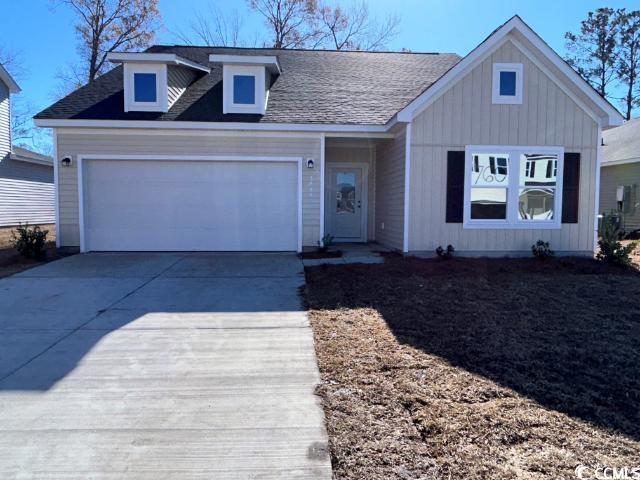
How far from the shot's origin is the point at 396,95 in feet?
39.9

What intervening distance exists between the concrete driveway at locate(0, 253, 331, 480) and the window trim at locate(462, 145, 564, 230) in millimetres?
4814

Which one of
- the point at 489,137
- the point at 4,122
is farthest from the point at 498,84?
the point at 4,122

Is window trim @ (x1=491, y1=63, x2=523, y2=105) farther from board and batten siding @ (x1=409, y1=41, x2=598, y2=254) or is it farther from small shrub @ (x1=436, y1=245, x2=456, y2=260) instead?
small shrub @ (x1=436, y1=245, x2=456, y2=260)

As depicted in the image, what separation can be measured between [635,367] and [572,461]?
6.38ft

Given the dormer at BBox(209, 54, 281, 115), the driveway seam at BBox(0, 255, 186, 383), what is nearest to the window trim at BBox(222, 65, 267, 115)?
the dormer at BBox(209, 54, 281, 115)

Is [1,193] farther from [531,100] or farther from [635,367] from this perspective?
[635,367]

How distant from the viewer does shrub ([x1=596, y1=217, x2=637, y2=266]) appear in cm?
937

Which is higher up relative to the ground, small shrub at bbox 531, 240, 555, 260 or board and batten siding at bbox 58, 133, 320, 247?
board and batten siding at bbox 58, 133, 320, 247

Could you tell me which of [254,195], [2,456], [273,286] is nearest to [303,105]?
[254,195]

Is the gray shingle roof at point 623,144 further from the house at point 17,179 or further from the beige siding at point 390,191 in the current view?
the house at point 17,179

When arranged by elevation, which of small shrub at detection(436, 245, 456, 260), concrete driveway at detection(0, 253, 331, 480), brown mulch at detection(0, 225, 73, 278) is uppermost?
small shrub at detection(436, 245, 456, 260)

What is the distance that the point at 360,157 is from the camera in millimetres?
13023

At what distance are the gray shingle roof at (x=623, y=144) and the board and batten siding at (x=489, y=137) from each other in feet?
31.2

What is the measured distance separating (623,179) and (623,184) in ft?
0.68
